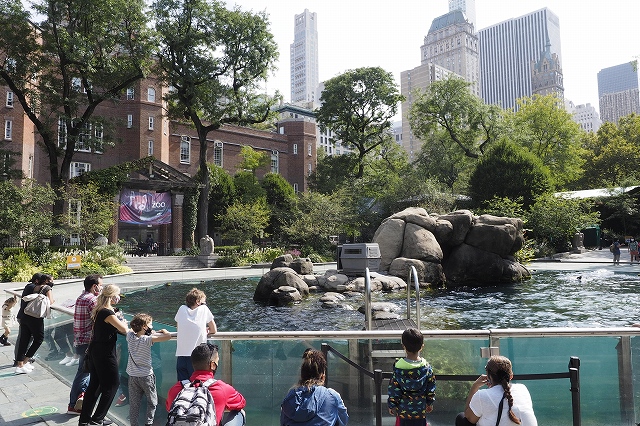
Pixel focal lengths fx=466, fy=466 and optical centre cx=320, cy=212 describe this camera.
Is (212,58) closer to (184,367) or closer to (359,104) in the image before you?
(359,104)

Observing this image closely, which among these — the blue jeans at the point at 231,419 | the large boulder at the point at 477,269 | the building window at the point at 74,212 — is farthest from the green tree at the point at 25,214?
the blue jeans at the point at 231,419

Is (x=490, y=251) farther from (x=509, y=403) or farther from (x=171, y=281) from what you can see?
(x=509, y=403)

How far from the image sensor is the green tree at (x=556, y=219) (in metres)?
36.2

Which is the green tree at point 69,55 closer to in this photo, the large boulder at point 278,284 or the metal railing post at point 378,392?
the large boulder at point 278,284

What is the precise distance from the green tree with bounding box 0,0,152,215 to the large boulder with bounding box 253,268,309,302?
725 inches

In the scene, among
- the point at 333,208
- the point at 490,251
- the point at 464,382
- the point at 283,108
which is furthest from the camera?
the point at 283,108

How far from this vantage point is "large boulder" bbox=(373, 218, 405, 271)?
22.0m

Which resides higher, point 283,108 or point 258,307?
point 283,108

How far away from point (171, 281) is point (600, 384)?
21.8 metres

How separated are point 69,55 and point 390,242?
22.4m

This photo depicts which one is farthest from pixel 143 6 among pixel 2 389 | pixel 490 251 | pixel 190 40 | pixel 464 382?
pixel 464 382

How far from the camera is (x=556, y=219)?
3653 cm

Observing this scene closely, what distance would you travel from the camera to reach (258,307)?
16766 millimetres

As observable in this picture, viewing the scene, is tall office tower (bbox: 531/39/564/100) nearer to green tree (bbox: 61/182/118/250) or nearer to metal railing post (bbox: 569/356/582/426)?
green tree (bbox: 61/182/118/250)
